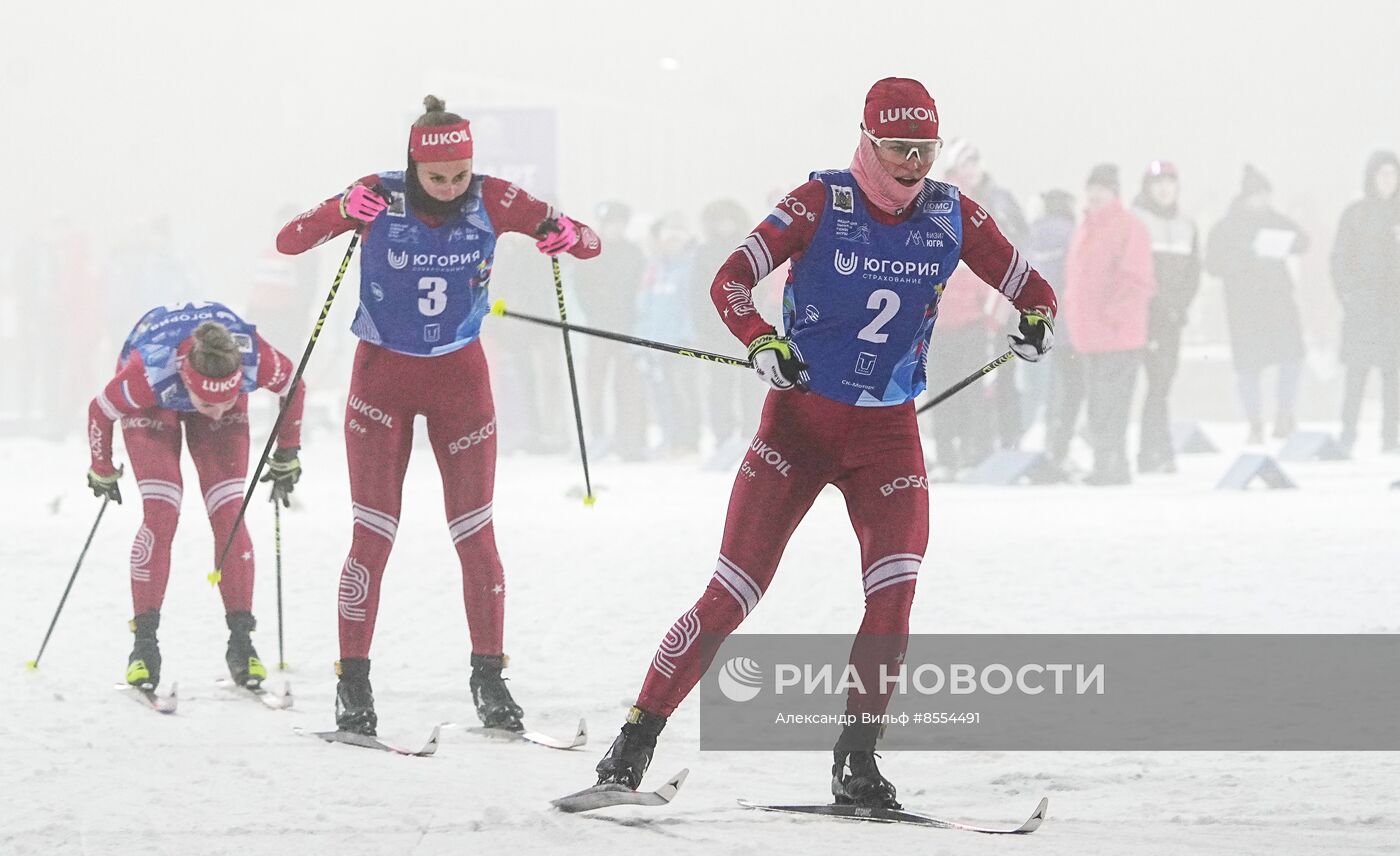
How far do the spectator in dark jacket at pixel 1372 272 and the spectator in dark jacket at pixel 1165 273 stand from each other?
1400 millimetres

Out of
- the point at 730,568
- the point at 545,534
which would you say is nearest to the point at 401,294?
the point at 730,568

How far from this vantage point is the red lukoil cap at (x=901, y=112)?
4.09 metres

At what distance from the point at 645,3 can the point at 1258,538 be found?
2037 cm

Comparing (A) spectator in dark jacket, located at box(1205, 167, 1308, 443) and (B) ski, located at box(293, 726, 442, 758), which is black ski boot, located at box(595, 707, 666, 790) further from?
(A) spectator in dark jacket, located at box(1205, 167, 1308, 443)

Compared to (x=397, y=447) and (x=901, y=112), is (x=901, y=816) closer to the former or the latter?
(x=901, y=112)

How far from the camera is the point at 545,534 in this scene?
10422 millimetres

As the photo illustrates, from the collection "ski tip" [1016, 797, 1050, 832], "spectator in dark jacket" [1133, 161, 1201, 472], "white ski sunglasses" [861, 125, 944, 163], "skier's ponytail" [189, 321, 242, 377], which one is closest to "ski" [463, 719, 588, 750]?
"skier's ponytail" [189, 321, 242, 377]

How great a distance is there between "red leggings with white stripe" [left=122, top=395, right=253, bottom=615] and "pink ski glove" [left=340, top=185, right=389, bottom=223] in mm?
1688

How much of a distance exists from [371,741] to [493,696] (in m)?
0.50

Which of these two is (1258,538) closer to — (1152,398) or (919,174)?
(1152,398)

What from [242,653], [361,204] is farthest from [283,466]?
[361,204]

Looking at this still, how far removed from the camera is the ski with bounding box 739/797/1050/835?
12.7ft

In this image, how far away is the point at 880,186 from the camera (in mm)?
4125

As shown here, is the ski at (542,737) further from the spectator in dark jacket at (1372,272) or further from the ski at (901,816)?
the spectator in dark jacket at (1372,272)
